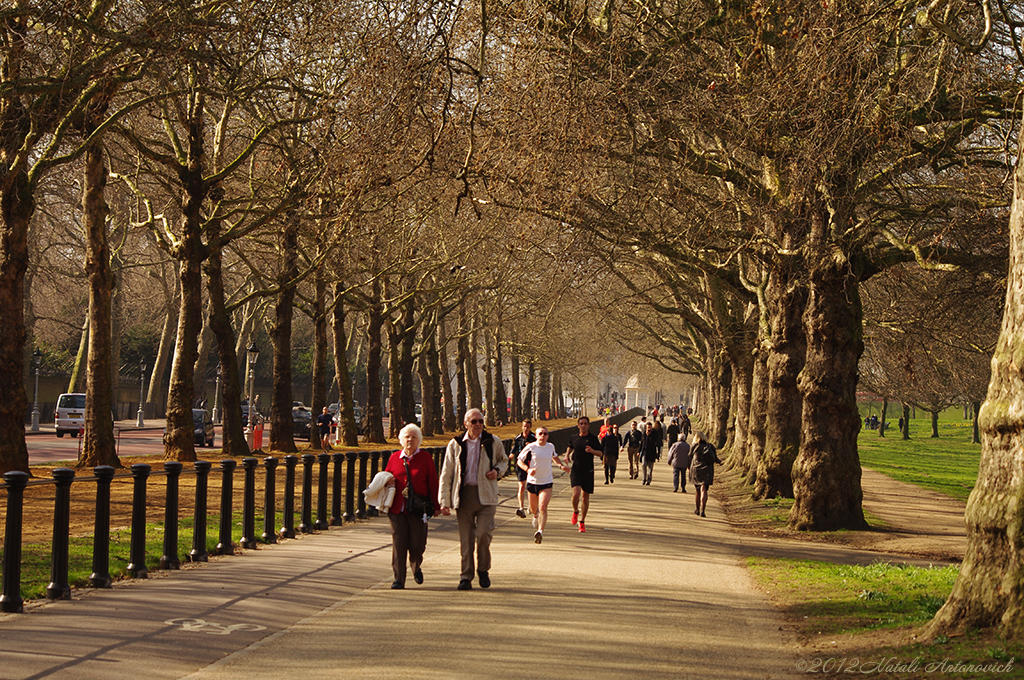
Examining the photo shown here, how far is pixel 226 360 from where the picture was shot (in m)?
29.6

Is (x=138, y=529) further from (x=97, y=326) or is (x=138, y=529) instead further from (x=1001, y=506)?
(x=97, y=326)

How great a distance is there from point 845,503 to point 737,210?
570cm

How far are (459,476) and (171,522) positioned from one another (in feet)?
9.74

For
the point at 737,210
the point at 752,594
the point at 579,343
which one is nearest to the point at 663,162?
the point at 737,210

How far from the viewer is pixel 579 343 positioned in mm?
69500

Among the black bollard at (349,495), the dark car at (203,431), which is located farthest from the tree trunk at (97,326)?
the dark car at (203,431)

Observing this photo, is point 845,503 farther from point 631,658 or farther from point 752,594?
point 631,658

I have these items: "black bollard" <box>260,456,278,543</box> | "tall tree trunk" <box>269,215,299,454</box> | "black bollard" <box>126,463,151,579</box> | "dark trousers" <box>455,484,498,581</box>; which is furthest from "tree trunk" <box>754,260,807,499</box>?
"tall tree trunk" <box>269,215,299,454</box>

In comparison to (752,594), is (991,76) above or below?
above

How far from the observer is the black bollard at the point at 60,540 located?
9047 millimetres

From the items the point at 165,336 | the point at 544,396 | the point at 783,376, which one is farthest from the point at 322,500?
the point at 544,396

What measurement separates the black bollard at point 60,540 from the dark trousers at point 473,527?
142 inches

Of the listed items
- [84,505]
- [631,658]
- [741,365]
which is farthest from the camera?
[741,365]

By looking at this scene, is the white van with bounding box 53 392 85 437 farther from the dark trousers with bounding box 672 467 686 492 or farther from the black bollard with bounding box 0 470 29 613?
the black bollard with bounding box 0 470 29 613
